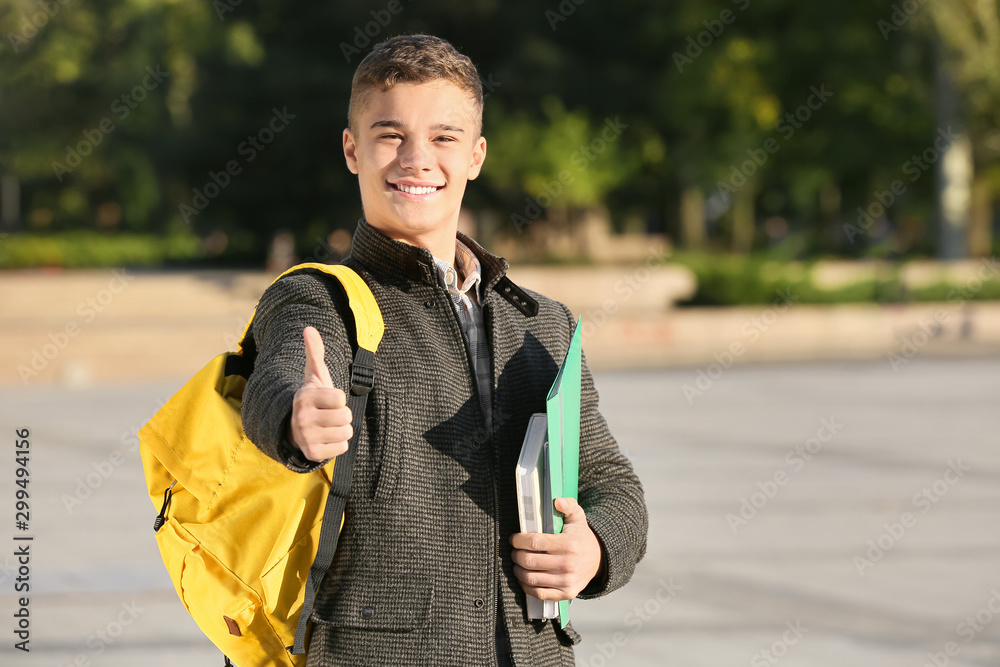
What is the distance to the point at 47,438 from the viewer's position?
36.4ft

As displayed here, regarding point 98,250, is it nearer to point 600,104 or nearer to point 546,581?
point 600,104

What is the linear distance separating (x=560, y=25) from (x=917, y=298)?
13.0m

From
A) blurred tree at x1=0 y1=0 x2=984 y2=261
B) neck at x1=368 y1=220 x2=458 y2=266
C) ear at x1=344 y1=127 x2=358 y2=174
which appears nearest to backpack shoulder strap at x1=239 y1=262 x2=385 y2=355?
neck at x1=368 y1=220 x2=458 y2=266

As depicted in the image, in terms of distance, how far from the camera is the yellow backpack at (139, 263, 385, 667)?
185cm

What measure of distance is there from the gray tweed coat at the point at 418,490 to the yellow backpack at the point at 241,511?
0.05m

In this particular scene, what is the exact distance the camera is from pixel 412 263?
6.65 ft

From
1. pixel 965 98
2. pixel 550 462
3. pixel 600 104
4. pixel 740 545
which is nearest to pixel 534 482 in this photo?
pixel 550 462

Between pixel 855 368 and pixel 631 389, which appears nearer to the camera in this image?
pixel 631 389

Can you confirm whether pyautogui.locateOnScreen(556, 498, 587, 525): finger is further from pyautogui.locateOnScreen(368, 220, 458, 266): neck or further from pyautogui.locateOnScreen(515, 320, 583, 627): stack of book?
pyautogui.locateOnScreen(368, 220, 458, 266): neck

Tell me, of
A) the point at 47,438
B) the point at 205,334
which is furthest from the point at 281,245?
the point at 47,438

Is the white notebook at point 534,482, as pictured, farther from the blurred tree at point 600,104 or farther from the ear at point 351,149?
the blurred tree at point 600,104

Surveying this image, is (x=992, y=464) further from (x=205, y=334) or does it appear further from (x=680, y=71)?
(x=680, y=71)

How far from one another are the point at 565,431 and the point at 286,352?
19.2 inches

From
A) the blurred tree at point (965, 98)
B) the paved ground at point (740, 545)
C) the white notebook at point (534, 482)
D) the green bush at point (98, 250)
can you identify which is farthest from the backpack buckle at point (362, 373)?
the green bush at point (98, 250)
